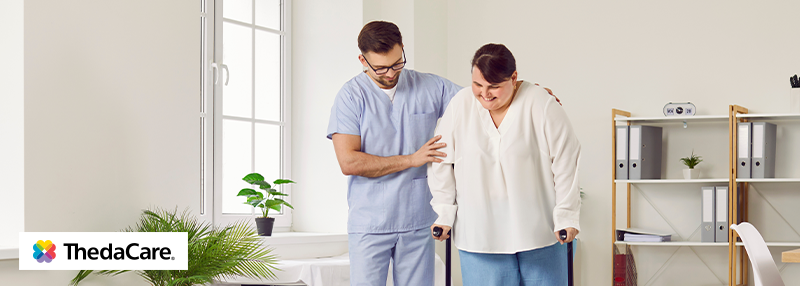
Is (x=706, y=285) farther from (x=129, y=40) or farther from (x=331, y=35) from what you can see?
(x=129, y=40)

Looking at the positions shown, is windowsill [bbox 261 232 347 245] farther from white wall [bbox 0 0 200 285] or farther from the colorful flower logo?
the colorful flower logo

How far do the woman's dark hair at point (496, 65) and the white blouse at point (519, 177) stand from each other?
0.09 m

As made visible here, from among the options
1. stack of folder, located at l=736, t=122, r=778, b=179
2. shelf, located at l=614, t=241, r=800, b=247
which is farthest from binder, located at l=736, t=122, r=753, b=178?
shelf, located at l=614, t=241, r=800, b=247

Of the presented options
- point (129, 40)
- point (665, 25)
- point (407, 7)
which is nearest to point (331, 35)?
point (407, 7)

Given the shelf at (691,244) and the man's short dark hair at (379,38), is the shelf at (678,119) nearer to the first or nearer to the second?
the shelf at (691,244)

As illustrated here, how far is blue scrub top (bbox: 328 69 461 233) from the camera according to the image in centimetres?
212

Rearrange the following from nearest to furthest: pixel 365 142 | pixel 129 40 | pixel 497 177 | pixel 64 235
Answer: pixel 497 177 < pixel 365 142 < pixel 64 235 < pixel 129 40

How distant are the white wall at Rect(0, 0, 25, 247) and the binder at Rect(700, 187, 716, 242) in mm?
3186

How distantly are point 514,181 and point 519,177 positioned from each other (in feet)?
0.05

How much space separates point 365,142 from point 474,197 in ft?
1.61

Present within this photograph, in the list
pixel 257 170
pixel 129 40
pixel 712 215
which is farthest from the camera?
pixel 257 170

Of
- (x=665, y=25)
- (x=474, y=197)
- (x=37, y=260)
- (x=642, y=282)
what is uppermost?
(x=665, y=25)

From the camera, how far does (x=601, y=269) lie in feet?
13.3

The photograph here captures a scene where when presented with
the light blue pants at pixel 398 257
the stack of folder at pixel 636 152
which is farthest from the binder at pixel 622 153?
the light blue pants at pixel 398 257
